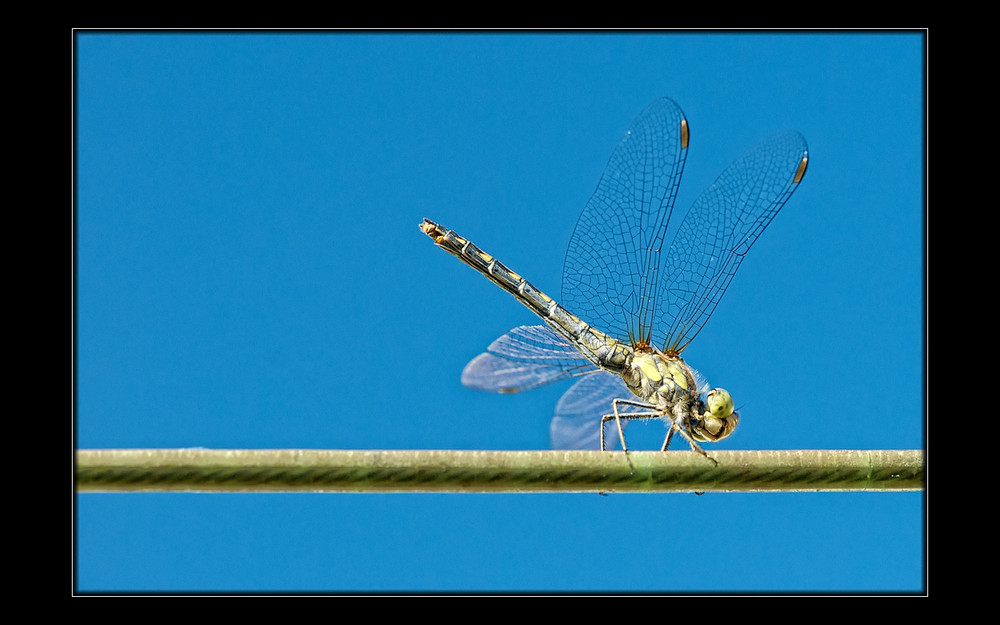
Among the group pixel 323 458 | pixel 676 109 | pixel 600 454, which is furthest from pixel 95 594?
pixel 676 109

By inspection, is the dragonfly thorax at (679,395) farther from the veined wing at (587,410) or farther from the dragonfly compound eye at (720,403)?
the veined wing at (587,410)

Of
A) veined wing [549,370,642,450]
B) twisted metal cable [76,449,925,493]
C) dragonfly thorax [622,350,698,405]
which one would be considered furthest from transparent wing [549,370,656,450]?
twisted metal cable [76,449,925,493]

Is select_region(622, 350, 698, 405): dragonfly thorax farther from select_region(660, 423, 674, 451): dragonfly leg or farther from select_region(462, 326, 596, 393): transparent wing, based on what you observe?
select_region(462, 326, 596, 393): transparent wing

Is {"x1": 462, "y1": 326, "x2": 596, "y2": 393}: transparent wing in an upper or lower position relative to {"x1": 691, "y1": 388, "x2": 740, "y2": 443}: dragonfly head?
upper

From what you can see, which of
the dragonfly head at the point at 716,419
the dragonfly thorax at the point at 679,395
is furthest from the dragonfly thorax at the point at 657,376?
the dragonfly head at the point at 716,419

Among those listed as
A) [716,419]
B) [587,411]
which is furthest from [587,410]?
[716,419]

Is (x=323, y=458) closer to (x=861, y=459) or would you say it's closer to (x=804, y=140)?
(x=861, y=459)
